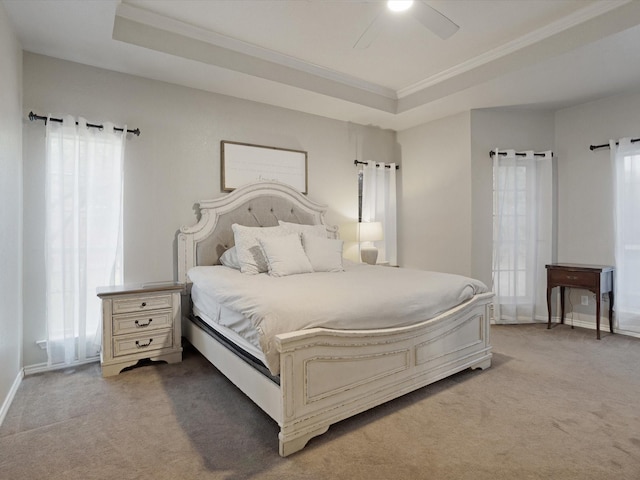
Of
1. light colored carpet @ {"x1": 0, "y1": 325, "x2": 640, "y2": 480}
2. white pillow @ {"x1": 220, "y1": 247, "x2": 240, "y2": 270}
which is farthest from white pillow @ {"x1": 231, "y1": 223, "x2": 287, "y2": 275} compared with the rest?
light colored carpet @ {"x1": 0, "y1": 325, "x2": 640, "y2": 480}

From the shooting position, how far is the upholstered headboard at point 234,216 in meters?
3.31

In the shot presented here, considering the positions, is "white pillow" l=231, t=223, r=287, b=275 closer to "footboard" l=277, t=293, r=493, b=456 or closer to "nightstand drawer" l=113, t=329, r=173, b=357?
"nightstand drawer" l=113, t=329, r=173, b=357

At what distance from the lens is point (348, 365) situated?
6.26 ft

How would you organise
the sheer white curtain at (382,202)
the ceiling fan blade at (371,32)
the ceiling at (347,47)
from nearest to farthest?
the ceiling fan blade at (371,32)
the ceiling at (347,47)
the sheer white curtain at (382,202)

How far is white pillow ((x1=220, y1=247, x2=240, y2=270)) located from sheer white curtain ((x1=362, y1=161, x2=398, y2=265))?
77.3 inches

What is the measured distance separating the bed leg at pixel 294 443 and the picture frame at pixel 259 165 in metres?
2.54

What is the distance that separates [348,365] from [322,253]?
140 cm

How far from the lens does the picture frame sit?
3.61m

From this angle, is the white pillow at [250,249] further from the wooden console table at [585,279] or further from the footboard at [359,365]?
the wooden console table at [585,279]

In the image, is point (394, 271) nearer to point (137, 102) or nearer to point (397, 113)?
point (397, 113)

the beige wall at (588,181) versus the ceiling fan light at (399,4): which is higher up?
the ceiling fan light at (399,4)

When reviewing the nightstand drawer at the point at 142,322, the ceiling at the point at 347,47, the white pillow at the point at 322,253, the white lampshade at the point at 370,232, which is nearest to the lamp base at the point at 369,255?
the white lampshade at the point at 370,232

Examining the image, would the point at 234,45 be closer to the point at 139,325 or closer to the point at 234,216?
the point at 234,216

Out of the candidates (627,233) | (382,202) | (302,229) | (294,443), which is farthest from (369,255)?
(294,443)
